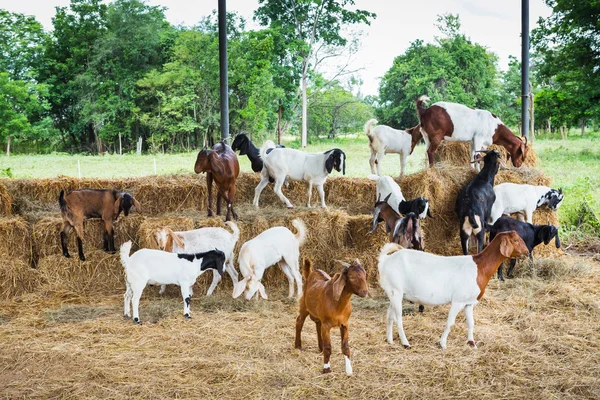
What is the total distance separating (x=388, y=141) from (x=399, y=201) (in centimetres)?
192

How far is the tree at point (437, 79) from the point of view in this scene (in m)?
18.3

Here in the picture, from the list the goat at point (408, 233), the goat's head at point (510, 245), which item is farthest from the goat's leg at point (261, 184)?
the goat's head at point (510, 245)

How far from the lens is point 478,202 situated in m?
7.71

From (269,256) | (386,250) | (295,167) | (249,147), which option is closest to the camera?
(386,250)

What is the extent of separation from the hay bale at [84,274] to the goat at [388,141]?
157 inches

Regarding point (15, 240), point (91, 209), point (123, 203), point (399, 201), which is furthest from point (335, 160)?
point (15, 240)

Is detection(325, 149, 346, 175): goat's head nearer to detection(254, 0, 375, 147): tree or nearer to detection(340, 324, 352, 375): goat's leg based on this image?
detection(340, 324, 352, 375): goat's leg

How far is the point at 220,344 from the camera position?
5.58 m

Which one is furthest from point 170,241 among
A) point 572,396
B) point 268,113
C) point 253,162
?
point 268,113

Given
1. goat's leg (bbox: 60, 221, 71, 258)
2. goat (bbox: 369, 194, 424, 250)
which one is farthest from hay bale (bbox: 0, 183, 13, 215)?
goat (bbox: 369, 194, 424, 250)

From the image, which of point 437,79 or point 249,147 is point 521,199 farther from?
point 437,79

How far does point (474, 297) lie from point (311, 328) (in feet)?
5.32

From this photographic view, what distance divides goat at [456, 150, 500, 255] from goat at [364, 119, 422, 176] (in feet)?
3.88

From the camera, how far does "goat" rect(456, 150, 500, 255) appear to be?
7.61 m
